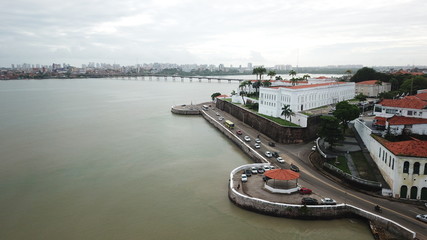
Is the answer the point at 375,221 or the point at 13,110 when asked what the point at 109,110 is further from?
the point at 375,221

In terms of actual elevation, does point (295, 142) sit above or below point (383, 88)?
below

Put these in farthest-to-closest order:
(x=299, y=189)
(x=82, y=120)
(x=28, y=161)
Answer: (x=82, y=120) < (x=28, y=161) < (x=299, y=189)

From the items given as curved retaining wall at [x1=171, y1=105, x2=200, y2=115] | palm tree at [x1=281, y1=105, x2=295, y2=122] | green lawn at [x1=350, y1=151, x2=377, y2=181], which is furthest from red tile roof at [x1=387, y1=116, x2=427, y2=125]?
curved retaining wall at [x1=171, y1=105, x2=200, y2=115]

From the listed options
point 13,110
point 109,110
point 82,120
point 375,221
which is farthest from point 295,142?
point 13,110

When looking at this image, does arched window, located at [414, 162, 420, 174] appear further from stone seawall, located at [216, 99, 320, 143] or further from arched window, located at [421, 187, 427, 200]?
stone seawall, located at [216, 99, 320, 143]

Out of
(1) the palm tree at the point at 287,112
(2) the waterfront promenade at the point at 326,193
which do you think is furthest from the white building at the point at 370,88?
(2) the waterfront promenade at the point at 326,193

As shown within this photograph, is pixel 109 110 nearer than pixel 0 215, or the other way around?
pixel 0 215

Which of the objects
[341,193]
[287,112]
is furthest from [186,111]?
[341,193]

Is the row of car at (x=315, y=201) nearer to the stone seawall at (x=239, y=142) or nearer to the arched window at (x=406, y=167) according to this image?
the arched window at (x=406, y=167)
